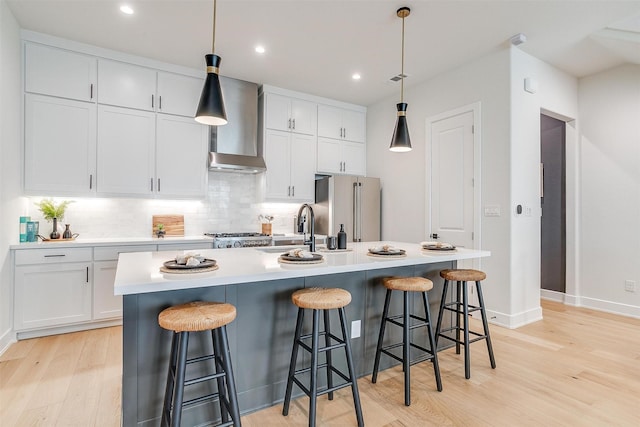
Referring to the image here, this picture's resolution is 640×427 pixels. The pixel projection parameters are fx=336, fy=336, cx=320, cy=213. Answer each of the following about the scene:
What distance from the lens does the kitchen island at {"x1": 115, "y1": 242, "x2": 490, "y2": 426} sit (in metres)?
1.61

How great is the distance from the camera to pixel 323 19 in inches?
117

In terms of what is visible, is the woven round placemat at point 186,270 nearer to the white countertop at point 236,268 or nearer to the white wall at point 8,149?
the white countertop at point 236,268

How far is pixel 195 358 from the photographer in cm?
172

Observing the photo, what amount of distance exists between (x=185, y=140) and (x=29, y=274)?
200 cm

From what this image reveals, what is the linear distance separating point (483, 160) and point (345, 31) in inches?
78.5

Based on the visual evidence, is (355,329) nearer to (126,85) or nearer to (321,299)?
(321,299)

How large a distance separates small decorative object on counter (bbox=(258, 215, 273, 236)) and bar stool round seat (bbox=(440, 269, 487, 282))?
8.71ft

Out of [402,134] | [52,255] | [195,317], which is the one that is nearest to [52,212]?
[52,255]

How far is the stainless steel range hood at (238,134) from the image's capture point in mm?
4172

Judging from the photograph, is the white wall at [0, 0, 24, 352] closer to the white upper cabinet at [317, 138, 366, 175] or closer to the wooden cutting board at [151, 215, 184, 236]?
the wooden cutting board at [151, 215, 184, 236]

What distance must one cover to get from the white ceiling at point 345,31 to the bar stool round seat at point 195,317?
8.02ft

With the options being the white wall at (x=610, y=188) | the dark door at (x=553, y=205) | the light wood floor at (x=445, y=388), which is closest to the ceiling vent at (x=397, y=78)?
the dark door at (x=553, y=205)

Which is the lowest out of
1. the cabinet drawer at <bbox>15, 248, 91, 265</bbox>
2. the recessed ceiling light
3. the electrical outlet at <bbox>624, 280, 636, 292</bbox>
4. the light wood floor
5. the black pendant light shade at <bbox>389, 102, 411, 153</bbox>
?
the light wood floor

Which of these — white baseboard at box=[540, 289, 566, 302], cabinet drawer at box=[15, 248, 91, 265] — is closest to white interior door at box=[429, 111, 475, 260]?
white baseboard at box=[540, 289, 566, 302]
